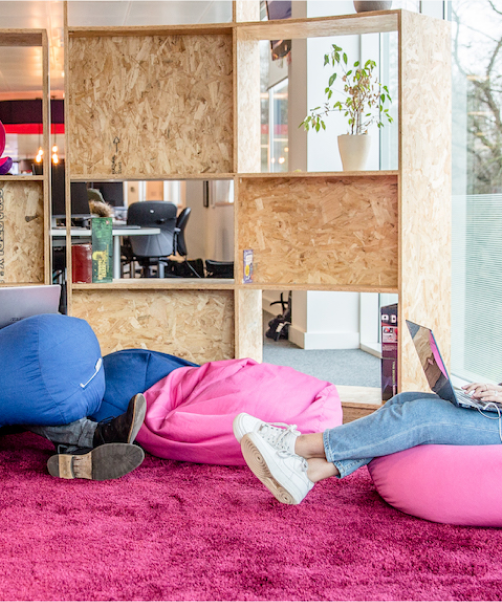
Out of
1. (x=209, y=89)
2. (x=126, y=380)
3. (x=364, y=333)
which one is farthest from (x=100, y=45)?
(x=364, y=333)

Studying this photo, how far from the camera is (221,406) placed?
2.42m

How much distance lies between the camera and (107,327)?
335 cm

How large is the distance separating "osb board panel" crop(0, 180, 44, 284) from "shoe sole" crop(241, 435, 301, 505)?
195 centimetres

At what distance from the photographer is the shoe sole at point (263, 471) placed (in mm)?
1820

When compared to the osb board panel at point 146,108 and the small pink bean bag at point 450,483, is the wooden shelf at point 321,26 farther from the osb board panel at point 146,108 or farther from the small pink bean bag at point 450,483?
the small pink bean bag at point 450,483

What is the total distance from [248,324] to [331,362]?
1.42 metres

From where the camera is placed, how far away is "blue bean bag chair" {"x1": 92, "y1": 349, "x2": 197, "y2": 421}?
252 cm

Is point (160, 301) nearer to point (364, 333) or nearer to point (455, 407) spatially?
point (455, 407)

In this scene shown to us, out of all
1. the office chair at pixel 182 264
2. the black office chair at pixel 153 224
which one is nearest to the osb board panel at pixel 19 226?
the office chair at pixel 182 264

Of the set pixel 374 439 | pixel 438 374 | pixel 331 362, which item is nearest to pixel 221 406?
pixel 374 439

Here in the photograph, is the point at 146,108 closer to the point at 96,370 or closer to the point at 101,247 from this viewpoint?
the point at 101,247

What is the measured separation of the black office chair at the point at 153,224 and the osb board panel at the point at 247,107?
3.38 meters

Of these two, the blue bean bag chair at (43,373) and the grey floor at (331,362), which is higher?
the blue bean bag chair at (43,373)

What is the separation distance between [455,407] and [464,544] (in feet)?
1.24
